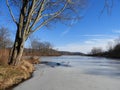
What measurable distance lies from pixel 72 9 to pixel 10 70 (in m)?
5.73

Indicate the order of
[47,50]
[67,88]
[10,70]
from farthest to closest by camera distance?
[47,50] < [10,70] < [67,88]

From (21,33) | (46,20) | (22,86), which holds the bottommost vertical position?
(22,86)

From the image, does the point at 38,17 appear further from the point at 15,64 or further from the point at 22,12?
the point at 15,64

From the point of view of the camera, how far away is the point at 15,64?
12906 millimetres

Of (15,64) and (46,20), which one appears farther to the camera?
(46,20)

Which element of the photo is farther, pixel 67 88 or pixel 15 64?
pixel 15 64

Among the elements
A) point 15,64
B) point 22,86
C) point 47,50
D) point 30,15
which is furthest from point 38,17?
point 47,50

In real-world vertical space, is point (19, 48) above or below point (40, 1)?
below

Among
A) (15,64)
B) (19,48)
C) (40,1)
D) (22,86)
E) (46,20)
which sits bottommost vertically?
(22,86)

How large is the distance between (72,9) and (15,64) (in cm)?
507

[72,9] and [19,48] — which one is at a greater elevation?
[72,9]

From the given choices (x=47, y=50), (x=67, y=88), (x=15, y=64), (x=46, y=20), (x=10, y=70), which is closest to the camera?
(x=67, y=88)

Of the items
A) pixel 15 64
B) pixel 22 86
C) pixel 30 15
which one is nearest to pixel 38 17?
pixel 30 15

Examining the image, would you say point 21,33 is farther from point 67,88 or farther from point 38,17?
point 67,88
